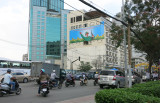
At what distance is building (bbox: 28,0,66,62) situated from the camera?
115m

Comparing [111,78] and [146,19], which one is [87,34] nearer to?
[146,19]

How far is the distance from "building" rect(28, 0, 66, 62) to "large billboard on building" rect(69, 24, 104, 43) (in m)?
30.3

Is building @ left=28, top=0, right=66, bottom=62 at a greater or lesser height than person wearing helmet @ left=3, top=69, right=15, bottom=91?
greater

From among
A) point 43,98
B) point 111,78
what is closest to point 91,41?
point 111,78

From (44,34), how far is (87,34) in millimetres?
41579

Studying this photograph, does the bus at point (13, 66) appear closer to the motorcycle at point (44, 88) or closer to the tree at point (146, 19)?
the tree at point (146, 19)

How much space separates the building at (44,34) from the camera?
115188 mm

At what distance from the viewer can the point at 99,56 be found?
79688mm

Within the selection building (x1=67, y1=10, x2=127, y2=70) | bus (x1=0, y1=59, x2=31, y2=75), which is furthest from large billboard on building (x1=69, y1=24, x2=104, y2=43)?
bus (x1=0, y1=59, x2=31, y2=75)

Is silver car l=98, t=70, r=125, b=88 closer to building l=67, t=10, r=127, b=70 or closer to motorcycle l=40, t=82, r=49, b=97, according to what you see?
motorcycle l=40, t=82, r=49, b=97

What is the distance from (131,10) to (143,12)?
1786 mm

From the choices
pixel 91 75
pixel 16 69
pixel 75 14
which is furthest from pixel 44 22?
pixel 16 69

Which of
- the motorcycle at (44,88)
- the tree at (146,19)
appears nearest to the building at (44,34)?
the tree at (146,19)

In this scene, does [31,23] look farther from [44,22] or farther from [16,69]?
[16,69]
